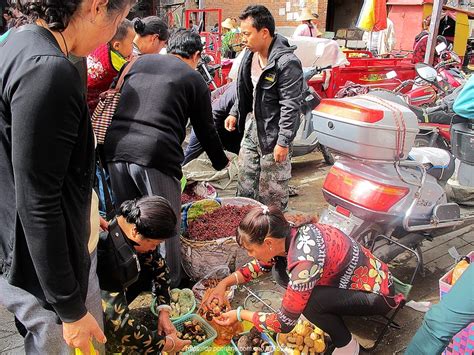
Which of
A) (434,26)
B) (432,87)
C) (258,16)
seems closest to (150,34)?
(258,16)

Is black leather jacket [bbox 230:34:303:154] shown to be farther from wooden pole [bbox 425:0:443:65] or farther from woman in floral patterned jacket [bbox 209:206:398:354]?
wooden pole [bbox 425:0:443:65]

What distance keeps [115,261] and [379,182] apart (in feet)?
5.73

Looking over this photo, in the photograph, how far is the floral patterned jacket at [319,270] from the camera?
2188 millimetres

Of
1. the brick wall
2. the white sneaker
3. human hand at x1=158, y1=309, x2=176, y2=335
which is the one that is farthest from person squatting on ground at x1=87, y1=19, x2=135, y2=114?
the brick wall

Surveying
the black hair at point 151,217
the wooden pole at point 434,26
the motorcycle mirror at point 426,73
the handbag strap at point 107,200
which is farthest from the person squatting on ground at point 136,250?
the wooden pole at point 434,26

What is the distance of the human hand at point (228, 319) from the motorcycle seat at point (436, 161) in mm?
1867

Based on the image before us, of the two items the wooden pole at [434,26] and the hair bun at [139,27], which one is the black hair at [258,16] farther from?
the wooden pole at [434,26]

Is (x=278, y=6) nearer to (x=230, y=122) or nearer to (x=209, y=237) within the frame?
(x=230, y=122)

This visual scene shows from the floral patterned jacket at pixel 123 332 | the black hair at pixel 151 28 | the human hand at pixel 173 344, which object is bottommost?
the human hand at pixel 173 344

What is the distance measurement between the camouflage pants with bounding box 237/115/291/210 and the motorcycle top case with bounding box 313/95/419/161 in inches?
40.9

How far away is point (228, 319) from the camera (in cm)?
244

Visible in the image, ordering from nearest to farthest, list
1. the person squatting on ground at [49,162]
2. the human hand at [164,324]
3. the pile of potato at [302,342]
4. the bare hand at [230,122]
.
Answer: the person squatting on ground at [49,162]
the human hand at [164,324]
the pile of potato at [302,342]
the bare hand at [230,122]

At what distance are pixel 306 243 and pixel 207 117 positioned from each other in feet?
3.56

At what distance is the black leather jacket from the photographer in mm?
3598
